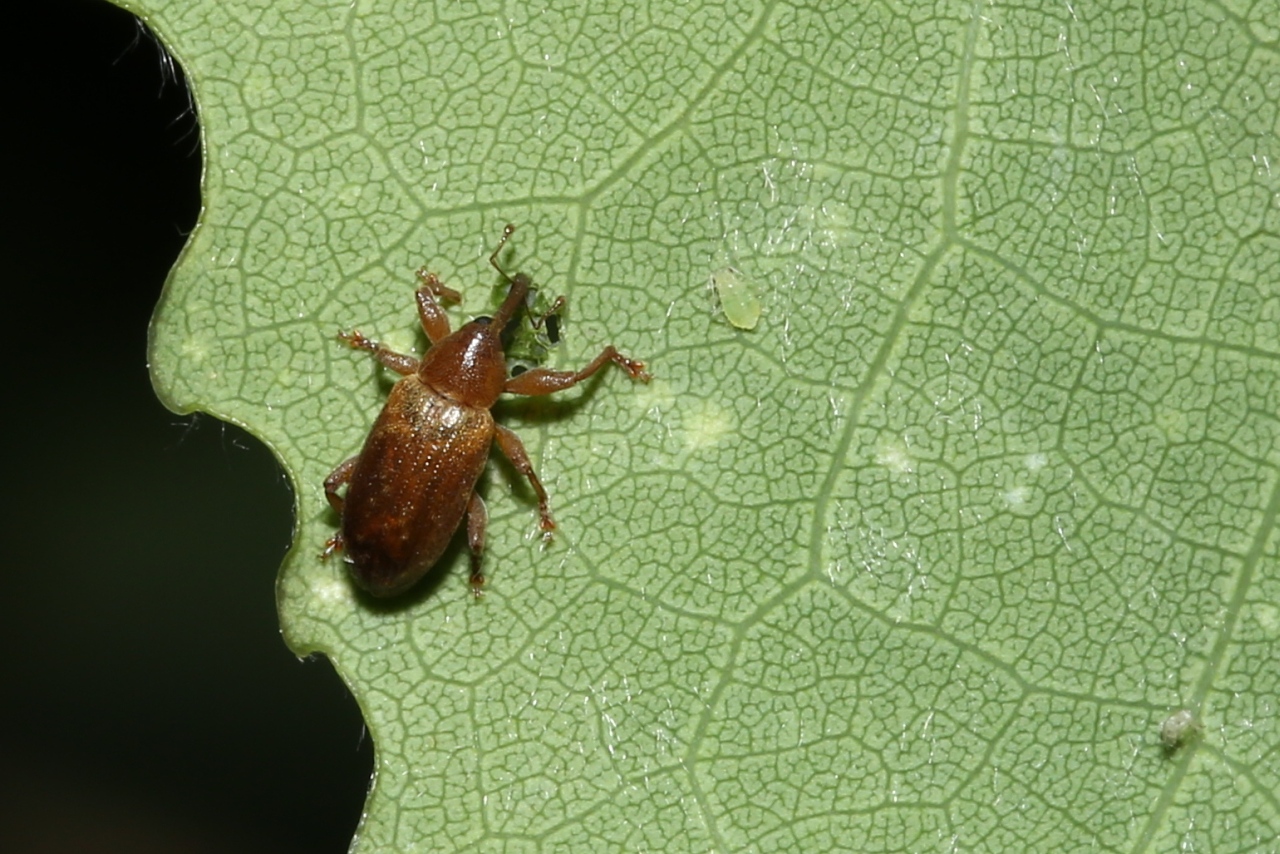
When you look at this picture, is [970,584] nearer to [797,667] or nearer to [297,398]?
[797,667]

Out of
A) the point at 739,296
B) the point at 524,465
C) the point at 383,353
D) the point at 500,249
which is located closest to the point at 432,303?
the point at 383,353

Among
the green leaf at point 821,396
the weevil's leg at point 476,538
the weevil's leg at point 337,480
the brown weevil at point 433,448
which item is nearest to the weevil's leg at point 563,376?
the brown weevil at point 433,448

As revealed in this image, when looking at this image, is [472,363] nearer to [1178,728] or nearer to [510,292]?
[510,292]

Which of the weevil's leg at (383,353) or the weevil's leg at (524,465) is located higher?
the weevil's leg at (383,353)

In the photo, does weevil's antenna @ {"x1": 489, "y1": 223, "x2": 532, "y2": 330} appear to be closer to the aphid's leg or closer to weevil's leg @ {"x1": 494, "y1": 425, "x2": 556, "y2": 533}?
weevil's leg @ {"x1": 494, "y1": 425, "x2": 556, "y2": 533}

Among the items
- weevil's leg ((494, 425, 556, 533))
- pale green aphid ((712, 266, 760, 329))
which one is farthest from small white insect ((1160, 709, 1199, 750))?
weevil's leg ((494, 425, 556, 533))

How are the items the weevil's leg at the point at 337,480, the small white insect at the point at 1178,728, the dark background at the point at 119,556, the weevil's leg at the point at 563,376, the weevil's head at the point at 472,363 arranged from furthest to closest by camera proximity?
1. the dark background at the point at 119,556
2. the weevil's head at the point at 472,363
3. the weevil's leg at the point at 563,376
4. the weevil's leg at the point at 337,480
5. the small white insect at the point at 1178,728

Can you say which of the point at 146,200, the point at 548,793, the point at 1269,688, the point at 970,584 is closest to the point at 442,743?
the point at 548,793

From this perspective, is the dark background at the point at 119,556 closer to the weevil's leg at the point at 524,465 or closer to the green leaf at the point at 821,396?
the green leaf at the point at 821,396
